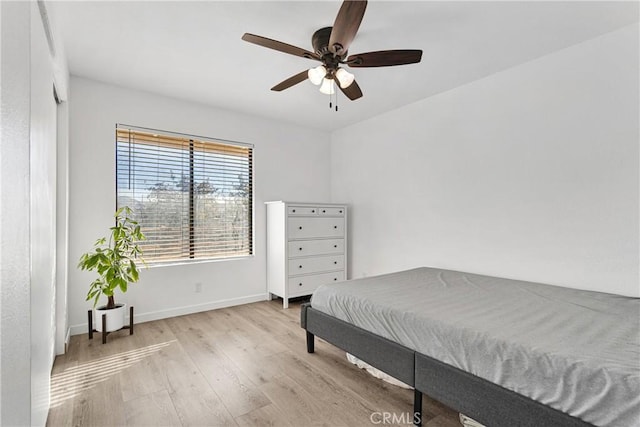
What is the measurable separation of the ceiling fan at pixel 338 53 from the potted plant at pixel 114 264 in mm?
2175

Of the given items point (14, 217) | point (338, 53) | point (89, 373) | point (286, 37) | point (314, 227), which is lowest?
point (89, 373)

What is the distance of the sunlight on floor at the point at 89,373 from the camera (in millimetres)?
2062

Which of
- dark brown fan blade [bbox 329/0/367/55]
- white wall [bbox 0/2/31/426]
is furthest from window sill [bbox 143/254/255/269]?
dark brown fan blade [bbox 329/0/367/55]

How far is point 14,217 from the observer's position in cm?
92

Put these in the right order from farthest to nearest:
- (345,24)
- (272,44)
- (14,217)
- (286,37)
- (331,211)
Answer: (331,211)
(286,37)
(272,44)
(345,24)
(14,217)

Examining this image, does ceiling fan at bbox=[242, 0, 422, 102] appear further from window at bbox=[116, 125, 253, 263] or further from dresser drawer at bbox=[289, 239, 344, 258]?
dresser drawer at bbox=[289, 239, 344, 258]

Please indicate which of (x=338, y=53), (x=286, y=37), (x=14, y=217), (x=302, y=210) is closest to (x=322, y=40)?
(x=338, y=53)

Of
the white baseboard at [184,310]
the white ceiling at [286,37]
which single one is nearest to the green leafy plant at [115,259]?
the white baseboard at [184,310]

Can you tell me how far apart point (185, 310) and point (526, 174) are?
3797 mm

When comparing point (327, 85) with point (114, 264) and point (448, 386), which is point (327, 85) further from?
point (114, 264)

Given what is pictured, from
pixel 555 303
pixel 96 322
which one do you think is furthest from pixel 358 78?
pixel 96 322

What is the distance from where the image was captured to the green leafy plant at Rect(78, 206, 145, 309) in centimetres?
279

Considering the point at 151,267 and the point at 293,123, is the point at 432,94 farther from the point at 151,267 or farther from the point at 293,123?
the point at 151,267

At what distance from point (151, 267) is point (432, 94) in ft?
12.0
